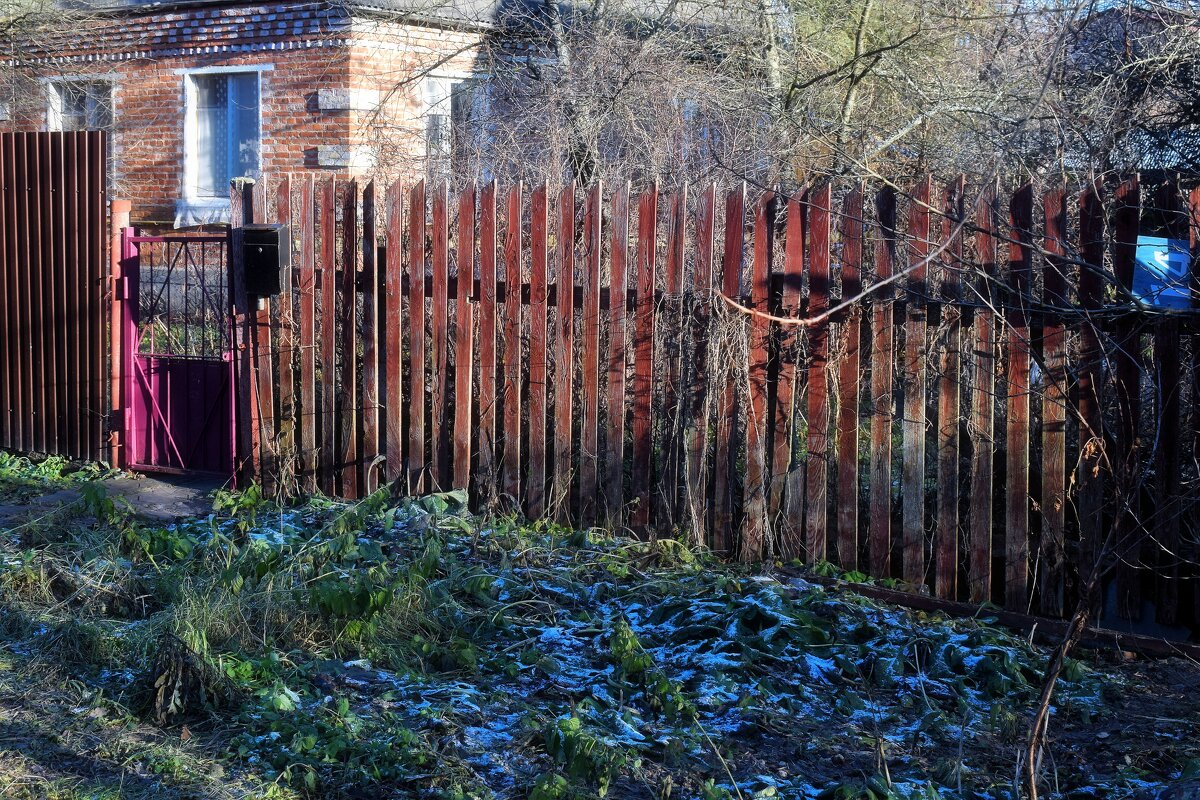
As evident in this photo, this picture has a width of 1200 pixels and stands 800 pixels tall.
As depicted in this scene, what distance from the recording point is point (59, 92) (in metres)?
17.8

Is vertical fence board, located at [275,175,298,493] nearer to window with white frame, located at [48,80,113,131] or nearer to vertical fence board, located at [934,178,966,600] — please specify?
vertical fence board, located at [934,178,966,600]

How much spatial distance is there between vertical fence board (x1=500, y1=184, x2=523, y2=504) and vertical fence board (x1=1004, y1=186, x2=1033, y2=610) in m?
2.70

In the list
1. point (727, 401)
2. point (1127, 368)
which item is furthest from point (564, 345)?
point (1127, 368)

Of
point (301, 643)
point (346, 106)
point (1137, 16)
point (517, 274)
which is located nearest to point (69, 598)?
point (301, 643)

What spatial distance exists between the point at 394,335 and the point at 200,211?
1071cm

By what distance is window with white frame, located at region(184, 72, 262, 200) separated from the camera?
16625mm

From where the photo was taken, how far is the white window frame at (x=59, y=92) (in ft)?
56.3

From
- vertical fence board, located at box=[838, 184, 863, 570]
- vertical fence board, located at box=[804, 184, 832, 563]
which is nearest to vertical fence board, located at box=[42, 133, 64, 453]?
vertical fence board, located at box=[804, 184, 832, 563]

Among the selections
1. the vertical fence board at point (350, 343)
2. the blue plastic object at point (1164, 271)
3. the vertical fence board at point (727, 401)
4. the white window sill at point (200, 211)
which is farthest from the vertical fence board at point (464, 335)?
the white window sill at point (200, 211)

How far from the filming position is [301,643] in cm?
494

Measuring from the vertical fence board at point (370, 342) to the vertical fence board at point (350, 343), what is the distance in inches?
2.2

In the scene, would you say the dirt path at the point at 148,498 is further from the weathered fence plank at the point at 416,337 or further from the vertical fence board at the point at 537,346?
the vertical fence board at the point at 537,346

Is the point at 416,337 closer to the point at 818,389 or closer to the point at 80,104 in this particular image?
the point at 818,389

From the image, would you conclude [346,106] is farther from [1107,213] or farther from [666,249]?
[1107,213]
